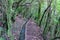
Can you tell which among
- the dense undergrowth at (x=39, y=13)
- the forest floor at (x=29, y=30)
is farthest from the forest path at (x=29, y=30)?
the dense undergrowth at (x=39, y=13)

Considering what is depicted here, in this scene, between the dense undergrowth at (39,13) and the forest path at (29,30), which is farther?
the forest path at (29,30)

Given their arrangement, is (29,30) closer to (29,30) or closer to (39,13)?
(29,30)

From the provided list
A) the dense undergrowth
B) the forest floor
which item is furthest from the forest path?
the dense undergrowth

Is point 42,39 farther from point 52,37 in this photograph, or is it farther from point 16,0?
→ point 16,0

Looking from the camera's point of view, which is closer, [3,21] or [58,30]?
[3,21]

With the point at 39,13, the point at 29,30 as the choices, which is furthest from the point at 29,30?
the point at 39,13

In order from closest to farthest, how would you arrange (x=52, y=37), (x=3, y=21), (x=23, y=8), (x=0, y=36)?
(x=0, y=36), (x=3, y=21), (x=52, y=37), (x=23, y=8)

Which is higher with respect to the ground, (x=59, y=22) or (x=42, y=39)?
(x=59, y=22)

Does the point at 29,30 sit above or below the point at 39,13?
below

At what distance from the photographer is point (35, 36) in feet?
14.0

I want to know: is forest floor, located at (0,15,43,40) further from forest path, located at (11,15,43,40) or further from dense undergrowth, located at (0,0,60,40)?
dense undergrowth, located at (0,0,60,40)

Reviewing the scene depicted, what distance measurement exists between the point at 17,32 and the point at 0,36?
0.60 meters

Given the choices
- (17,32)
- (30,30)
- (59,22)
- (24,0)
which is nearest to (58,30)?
(59,22)

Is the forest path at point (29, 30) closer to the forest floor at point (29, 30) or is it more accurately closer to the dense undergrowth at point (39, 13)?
the forest floor at point (29, 30)
